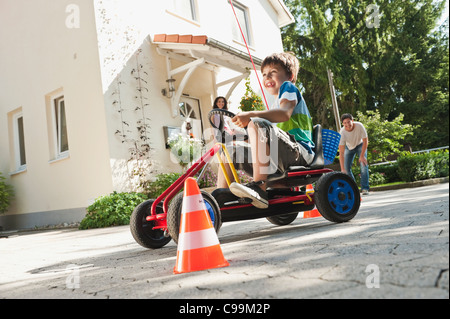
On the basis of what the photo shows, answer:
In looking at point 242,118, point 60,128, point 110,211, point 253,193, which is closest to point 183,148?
point 110,211

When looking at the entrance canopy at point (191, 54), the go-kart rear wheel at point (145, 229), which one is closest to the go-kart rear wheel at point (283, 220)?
the go-kart rear wheel at point (145, 229)

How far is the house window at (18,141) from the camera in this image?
9367 mm

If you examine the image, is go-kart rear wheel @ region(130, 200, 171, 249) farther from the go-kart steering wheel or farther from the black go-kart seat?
Answer: the black go-kart seat

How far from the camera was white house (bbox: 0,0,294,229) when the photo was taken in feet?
23.5

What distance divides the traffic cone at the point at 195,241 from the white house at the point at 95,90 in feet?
16.5

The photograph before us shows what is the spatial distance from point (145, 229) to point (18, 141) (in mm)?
7928

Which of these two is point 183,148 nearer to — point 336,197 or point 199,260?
point 336,197

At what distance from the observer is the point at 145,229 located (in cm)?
289

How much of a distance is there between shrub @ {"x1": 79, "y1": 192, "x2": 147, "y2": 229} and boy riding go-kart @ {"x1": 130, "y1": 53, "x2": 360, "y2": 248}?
3350 mm

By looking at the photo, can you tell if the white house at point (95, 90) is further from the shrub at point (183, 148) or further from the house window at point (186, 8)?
the shrub at point (183, 148)

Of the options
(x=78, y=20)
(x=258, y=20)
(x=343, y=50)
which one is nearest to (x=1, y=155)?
(x=78, y=20)
